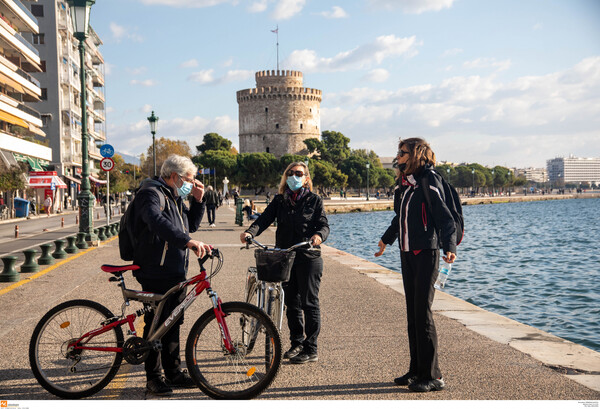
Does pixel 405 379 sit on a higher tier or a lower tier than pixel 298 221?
lower

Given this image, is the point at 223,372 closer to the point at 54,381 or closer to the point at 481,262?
the point at 54,381

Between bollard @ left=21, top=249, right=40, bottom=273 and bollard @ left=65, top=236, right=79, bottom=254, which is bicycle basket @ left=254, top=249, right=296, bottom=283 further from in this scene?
bollard @ left=65, top=236, right=79, bottom=254

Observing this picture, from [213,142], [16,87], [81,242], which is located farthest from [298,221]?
[213,142]

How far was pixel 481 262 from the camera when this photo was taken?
945 inches

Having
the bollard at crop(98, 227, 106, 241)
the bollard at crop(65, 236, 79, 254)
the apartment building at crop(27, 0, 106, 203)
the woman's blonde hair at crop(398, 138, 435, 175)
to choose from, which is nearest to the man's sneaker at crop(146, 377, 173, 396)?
the woman's blonde hair at crop(398, 138, 435, 175)

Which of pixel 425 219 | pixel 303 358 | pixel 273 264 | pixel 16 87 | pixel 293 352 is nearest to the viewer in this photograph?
pixel 425 219

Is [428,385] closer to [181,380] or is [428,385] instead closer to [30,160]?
[181,380]

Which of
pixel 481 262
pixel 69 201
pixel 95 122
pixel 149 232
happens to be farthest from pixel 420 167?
pixel 95 122

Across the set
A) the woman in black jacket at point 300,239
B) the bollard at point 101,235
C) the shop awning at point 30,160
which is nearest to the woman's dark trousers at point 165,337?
the woman in black jacket at point 300,239

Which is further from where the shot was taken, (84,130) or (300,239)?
(84,130)

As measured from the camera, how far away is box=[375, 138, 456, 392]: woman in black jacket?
4.62 metres

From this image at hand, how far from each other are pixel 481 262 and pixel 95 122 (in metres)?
64.1

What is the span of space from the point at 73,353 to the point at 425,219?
2.75 metres

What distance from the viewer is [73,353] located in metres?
4.51
